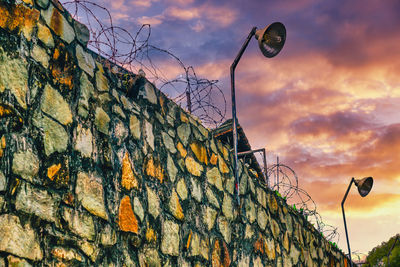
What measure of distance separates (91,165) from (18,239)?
0.84m

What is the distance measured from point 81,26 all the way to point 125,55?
29.8 inches

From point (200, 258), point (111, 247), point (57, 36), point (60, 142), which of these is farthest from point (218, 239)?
point (57, 36)

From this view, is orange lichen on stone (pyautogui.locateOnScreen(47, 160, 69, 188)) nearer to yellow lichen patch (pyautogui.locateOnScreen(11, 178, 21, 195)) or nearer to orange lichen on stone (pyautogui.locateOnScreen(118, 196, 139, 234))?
yellow lichen patch (pyautogui.locateOnScreen(11, 178, 21, 195))

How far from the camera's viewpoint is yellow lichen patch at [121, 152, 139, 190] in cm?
353

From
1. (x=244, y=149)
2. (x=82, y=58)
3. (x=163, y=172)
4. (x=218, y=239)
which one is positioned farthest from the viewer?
(x=244, y=149)

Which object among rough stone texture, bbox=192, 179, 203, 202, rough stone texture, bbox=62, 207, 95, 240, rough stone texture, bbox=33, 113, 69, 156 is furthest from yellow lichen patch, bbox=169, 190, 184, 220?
rough stone texture, bbox=33, 113, 69, 156

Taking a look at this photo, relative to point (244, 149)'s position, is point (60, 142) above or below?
below

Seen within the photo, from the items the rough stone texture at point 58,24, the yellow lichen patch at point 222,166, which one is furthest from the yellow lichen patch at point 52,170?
the yellow lichen patch at point 222,166

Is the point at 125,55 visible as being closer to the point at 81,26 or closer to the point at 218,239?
the point at 81,26

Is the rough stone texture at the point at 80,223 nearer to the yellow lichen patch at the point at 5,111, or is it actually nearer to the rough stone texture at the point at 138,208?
the rough stone texture at the point at 138,208

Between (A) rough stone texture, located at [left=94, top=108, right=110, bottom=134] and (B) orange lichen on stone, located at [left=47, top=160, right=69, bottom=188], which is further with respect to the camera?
(A) rough stone texture, located at [left=94, top=108, right=110, bottom=134]

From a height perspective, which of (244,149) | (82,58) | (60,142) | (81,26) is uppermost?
(244,149)

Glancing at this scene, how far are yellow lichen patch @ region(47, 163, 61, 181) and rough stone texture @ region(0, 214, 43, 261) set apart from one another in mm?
360

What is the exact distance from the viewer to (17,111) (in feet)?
8.71
